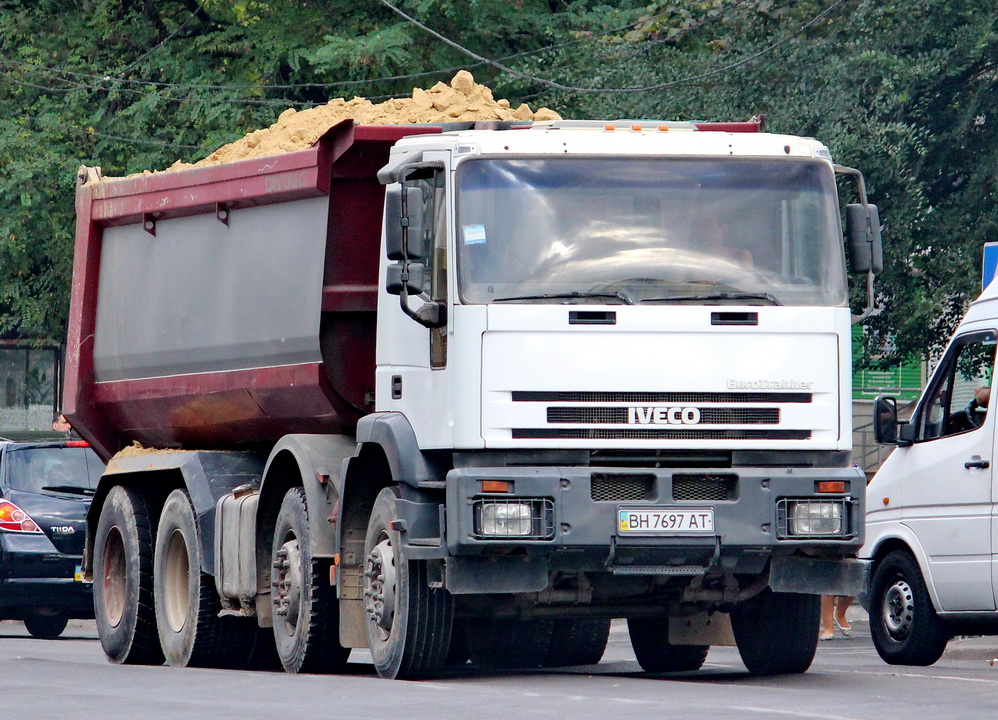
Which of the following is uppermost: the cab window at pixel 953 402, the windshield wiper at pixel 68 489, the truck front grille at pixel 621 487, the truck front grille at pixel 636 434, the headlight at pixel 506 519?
the cab window at pixel 953 402

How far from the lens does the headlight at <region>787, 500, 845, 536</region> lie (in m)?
10.2

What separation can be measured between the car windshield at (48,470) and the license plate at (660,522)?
845 cm

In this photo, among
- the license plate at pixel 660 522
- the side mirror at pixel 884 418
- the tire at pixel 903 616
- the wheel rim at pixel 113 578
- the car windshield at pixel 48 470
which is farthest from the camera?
the car windshield at pixel 48 470

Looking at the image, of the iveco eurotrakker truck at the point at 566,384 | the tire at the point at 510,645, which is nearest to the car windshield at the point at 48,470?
the tire at the point at 510,645

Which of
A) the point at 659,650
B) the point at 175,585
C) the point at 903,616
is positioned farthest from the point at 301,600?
the point at 903,616

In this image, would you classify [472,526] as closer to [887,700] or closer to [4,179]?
[887,700]

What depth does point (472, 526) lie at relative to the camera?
987 centimetres

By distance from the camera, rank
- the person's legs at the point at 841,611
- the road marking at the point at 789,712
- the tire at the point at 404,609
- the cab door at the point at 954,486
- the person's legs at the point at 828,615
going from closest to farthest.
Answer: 1. the road marking at the point at 789,712
2. the tire at the point at 404,609
3. the cab door at the point at 954,486
4. the person's legs at the point at 828,615
5. the person's legs at the point at 841,611

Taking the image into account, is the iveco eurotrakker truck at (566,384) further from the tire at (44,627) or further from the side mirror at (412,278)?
the tire at (44,627)

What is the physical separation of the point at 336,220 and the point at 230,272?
1424 mm

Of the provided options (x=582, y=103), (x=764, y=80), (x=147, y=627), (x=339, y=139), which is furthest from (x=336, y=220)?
(x=582, y=103)

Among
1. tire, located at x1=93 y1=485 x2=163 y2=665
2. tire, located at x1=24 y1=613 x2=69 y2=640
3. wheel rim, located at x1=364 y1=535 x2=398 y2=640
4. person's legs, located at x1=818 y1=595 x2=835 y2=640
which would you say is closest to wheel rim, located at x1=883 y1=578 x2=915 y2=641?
person's legs, located at x1=818 y1=595 x2=835 y2=640

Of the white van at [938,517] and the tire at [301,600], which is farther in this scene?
the white van at [938,517]

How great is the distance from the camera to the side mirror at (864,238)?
34.4 ft
